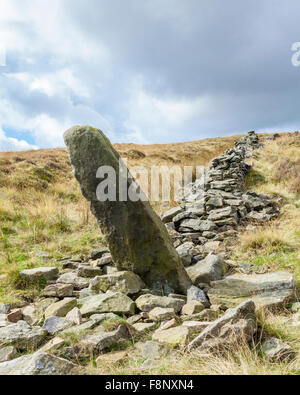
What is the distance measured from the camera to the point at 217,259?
435 cm

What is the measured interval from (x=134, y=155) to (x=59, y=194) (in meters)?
10.9

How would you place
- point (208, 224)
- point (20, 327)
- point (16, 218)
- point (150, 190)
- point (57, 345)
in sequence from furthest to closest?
point (150, 190) → point (16, 218) → point (208, 224) → point (20, 327) → point (57, 345)

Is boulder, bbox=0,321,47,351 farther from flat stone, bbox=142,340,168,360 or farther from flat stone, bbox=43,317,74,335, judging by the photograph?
flat stone, bbox=142,340,168,360

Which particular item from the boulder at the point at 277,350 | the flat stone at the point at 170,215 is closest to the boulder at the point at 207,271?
the boulder at the point at 277,350

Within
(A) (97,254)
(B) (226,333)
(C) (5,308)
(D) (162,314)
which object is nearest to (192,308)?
(D) (162,314)

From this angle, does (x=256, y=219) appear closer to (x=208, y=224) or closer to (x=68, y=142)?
(x=208, y=224)

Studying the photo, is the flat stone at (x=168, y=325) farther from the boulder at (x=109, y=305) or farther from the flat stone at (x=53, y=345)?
the flat stone at (x=53, y=345)

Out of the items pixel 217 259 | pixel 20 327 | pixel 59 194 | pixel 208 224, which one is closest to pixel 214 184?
pixel 208 224

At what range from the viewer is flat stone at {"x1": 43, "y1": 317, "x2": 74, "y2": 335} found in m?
2.80

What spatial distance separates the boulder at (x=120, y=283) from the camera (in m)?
3.52

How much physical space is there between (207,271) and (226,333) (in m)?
1.70

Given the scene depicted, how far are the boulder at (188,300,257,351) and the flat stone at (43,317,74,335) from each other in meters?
1.29

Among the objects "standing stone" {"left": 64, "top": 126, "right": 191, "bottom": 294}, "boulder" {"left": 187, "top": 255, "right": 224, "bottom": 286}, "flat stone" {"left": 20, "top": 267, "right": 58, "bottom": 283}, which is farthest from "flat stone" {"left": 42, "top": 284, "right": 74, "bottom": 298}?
"boulder" {"left": 187, "top": 255, "right": 224, "bottom": 286}

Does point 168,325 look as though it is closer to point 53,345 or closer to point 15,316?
point 53,345
